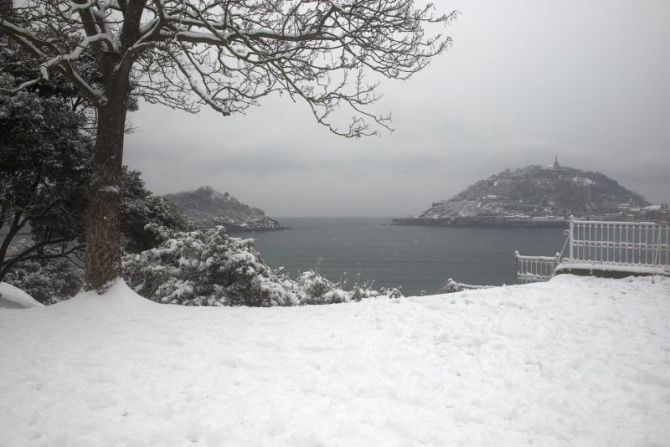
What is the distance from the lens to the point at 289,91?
8539 mm

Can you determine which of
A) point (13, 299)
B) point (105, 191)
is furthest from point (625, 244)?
point (13, 299)

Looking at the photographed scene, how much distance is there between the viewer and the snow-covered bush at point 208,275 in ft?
34.3

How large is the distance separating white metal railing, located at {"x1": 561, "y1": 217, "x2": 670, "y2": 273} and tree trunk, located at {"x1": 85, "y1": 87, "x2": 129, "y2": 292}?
1044 centimetres

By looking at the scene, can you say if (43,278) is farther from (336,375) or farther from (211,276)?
(336,375)

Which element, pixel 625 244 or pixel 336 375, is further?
pixel 625 244

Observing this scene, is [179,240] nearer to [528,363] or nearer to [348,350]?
[348,350]

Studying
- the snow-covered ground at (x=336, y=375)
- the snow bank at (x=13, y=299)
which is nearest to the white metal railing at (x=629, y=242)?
the snow-covered ground at (x=336, y=375)

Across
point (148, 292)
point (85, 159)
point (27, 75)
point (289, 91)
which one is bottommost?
point (148, 292)

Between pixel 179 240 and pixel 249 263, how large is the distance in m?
2.29

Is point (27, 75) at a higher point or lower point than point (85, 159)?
higher

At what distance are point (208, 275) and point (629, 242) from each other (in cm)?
1054

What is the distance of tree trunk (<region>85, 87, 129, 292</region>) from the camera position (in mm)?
7660

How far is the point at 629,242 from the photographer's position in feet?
34.6

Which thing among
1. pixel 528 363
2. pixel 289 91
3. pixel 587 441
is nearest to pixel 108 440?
pixel 587 441
